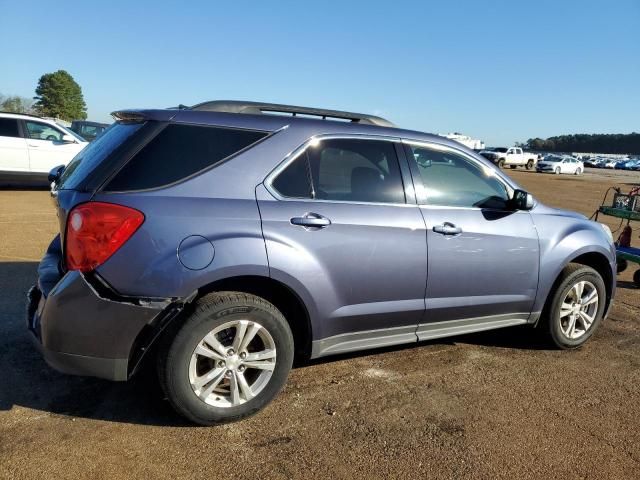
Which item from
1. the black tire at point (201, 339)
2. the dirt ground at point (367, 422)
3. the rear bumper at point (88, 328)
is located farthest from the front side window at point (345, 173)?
the dirt ground at point (367, 422)

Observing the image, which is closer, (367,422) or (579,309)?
(367,422)

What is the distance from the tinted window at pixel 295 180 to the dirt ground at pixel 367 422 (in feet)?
4.27

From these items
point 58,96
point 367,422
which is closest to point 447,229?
point 367,422

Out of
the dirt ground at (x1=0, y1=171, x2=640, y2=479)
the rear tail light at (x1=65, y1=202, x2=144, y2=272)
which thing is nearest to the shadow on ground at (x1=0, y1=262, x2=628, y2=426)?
the dirt ground at (x1=0, y1=171, x2=640, y2=479)

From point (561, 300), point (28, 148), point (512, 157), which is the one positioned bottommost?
point (512, 157)

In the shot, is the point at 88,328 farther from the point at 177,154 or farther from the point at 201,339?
the point at 177,154

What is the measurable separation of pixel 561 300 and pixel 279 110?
269cm

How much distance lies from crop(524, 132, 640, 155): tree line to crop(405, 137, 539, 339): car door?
135122 mm

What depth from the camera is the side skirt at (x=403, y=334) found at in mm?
3340

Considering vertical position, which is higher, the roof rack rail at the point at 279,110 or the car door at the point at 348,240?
the roof rack rail at the point at 279,110

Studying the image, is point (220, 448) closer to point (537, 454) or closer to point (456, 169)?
point (537, 454)

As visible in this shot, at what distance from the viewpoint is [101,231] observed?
269 cm

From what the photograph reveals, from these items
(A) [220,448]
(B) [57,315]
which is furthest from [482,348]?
(B) [57,315]

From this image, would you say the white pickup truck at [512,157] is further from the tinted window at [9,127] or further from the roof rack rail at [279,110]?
the roof rack rail at [279,110]
